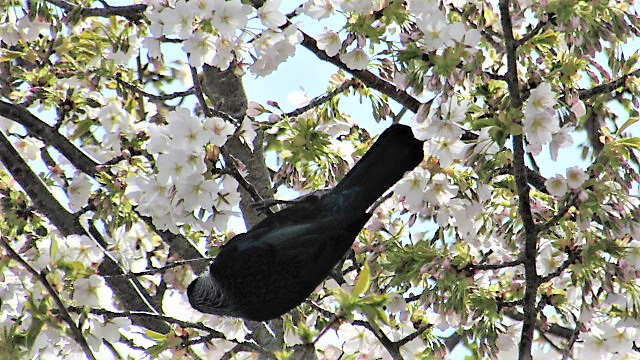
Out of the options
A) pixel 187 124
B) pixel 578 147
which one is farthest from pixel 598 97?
pixel 187 124

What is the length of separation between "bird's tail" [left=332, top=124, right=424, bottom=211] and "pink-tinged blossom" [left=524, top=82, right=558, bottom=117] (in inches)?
25.2

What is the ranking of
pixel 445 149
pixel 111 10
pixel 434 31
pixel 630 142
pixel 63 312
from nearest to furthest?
pixel 63 312
pixel 630 142
pixel 434 31
pixel 445 149
pixel 111 10

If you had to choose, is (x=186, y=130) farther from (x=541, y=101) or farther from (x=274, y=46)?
(x=541, y=101)

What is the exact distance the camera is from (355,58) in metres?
4.36

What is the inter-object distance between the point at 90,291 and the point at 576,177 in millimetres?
2345

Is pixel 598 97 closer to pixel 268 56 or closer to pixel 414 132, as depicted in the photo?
pixel 414 132

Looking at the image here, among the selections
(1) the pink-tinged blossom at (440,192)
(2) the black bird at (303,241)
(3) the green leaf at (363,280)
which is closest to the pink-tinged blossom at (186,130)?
(2) the black bird at (303,241)

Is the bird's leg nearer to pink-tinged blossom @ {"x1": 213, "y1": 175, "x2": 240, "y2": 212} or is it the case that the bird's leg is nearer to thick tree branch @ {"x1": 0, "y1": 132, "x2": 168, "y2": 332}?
pink-tinged blossom @ {"x1": 213, "y1": 175, "x2": 240, "y2": 212}

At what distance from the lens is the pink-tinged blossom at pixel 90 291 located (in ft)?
14.3

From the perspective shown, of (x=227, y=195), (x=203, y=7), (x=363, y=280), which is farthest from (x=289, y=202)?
(x=363, y=280)

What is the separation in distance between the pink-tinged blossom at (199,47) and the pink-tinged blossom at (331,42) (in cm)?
56

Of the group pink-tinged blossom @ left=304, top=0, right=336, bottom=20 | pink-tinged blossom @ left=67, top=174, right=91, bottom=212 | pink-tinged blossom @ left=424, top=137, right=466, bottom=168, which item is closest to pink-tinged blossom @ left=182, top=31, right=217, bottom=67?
pink-tinged blossom @ left=304, top=0, right=336, bottom=20

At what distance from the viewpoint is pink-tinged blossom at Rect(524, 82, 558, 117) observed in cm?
355

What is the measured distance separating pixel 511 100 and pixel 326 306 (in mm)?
2185
